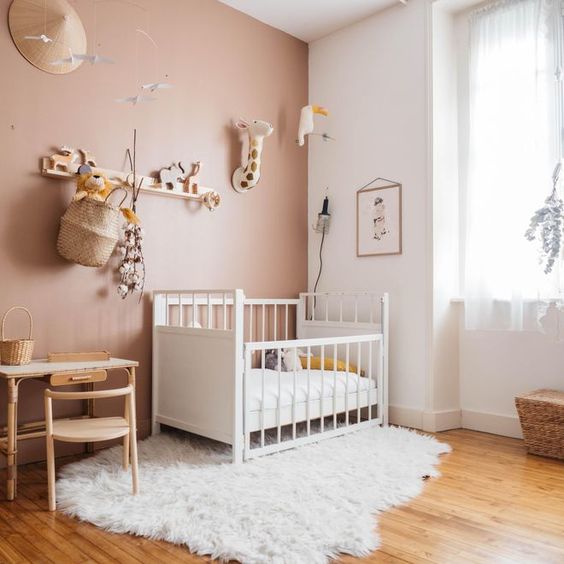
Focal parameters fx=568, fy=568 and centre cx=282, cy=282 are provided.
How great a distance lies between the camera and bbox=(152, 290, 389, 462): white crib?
8.61 feet

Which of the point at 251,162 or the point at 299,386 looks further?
the point at 251,162

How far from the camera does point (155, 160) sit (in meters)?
3.17

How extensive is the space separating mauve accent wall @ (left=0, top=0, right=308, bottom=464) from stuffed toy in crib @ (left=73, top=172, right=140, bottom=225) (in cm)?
12

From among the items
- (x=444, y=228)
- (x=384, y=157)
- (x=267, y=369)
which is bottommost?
(x=267, y=369)

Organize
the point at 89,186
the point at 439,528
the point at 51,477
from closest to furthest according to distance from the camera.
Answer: the point at 439,528 < the point at 51,477 < the point at 89,186

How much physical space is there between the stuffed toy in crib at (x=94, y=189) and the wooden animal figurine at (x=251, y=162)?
0.91 meters

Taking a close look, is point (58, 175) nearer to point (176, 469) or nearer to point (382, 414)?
point (176, 469)

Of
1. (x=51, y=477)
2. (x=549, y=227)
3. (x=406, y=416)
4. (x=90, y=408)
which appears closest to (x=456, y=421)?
(x=406, y=416)

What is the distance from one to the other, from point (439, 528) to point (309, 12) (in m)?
3.15

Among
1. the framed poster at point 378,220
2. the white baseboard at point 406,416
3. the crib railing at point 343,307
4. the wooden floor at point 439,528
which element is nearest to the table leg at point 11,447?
the wooden floor at point 439,528

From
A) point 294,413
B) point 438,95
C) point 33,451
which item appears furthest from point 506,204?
point 33,451

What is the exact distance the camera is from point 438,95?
3.41 metres

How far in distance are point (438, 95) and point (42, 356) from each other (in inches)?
104

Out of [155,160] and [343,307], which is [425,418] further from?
[155,160]
